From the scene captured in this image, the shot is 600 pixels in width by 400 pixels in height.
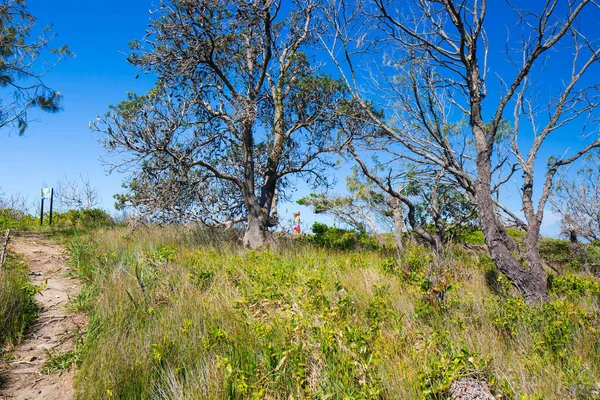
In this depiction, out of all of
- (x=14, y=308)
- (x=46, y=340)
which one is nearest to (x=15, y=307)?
(x=14, y=308)

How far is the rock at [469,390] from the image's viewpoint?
8.82 feet

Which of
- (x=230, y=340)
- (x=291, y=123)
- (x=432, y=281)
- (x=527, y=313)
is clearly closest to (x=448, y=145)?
(x=432, y=281)

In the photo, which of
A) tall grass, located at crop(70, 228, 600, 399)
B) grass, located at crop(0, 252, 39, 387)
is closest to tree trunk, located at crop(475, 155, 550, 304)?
tall grass, located at crop(70, 228, 600, 399)

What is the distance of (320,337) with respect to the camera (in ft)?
11.4

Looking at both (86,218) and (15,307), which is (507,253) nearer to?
(15,307)

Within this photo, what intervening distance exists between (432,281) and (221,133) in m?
7.38

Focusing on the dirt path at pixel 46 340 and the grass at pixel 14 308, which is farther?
the grass at pixel 14 308

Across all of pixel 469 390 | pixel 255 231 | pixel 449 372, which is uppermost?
pixel 255 231

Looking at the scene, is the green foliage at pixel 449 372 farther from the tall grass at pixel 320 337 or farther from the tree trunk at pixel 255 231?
the tree trunk at pixel 255 231

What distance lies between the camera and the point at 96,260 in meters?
6.96

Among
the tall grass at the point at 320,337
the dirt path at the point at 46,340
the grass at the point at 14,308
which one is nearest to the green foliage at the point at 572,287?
the tall grass at the point at 320,337

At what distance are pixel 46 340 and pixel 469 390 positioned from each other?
185 inches

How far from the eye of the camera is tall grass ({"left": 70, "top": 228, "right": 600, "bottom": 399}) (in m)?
3.01

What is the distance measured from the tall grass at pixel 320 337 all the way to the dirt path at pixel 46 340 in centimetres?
29
